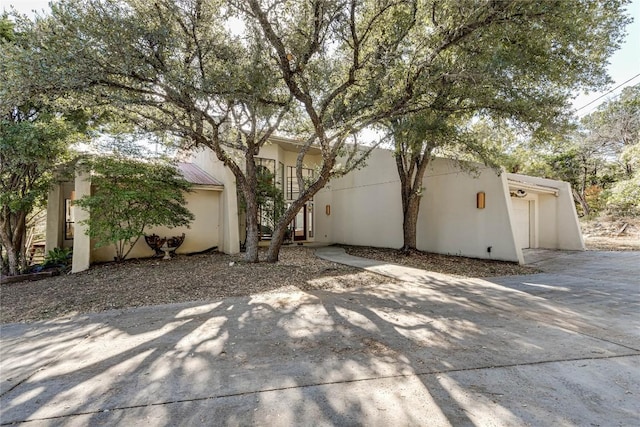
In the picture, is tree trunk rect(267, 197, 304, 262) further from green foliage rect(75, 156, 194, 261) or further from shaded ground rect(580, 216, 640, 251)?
shaded ground rect(580, 216, 640, 251)

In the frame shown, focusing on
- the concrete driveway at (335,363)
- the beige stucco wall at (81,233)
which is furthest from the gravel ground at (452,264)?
the beige stucco wall at (81,233)

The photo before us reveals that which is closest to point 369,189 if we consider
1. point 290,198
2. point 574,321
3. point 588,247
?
point 290,198

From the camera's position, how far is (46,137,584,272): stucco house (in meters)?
9.83

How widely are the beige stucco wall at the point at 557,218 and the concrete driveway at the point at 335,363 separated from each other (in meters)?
7.94

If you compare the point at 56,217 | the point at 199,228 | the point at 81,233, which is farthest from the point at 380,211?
the point at 56,217

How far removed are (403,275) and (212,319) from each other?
15.7ft

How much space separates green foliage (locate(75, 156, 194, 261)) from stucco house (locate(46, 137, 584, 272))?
0.75m

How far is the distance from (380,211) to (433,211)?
253 cm

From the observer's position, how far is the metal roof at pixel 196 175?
11367 mm

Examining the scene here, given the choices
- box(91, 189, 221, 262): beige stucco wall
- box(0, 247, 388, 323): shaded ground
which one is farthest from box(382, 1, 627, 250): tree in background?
box(91, 189, 221, 262): beige stucco wall

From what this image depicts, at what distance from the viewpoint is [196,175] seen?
12141mm

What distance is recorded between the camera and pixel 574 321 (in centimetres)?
445

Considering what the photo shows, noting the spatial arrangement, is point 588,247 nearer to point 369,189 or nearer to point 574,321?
point 369,189

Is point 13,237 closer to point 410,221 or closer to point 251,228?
point 251,228
